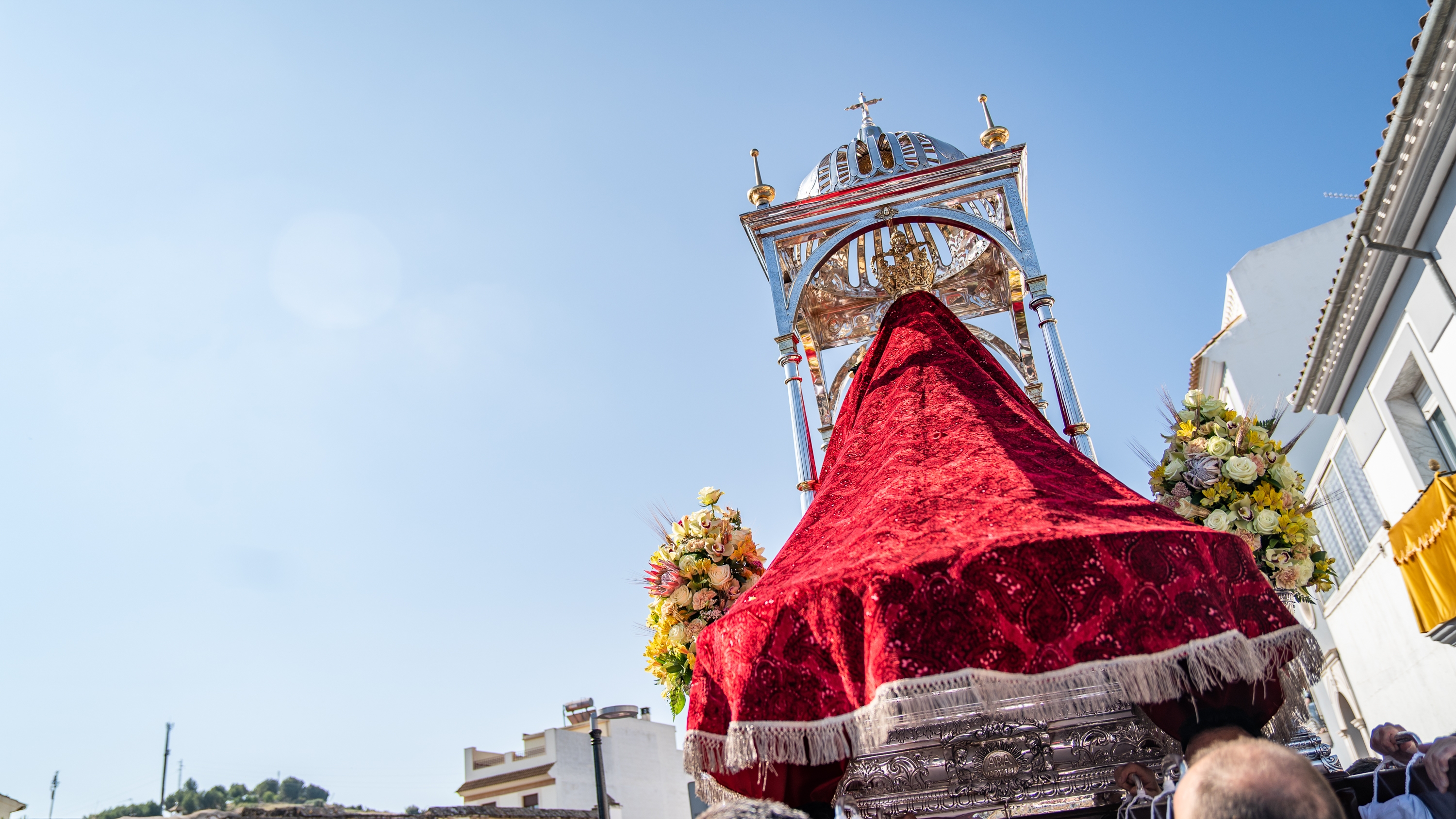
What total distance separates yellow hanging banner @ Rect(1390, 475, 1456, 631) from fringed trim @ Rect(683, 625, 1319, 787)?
23.1 ft

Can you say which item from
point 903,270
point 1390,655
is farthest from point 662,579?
point 1390,655

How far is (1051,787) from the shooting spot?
3.68 meters

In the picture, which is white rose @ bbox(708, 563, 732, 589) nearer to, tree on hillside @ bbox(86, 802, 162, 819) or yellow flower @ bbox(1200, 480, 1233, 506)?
yellow flower @ bbox(1200, 480, 1233, 506)

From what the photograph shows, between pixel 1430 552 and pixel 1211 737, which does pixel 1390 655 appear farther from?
pixel 1211 737

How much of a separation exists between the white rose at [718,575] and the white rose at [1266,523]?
2622 millimetres

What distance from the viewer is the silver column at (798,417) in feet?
17.4

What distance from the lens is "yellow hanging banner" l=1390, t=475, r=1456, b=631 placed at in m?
8.09

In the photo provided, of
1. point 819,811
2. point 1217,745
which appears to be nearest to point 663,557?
point 819,811

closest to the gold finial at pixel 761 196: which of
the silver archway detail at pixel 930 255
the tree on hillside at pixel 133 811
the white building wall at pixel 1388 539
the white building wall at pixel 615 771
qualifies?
the silver archway detail at pixel 930 255

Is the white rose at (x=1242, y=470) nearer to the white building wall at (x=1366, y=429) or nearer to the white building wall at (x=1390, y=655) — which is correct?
the white building wall at (x=1366, y=429)

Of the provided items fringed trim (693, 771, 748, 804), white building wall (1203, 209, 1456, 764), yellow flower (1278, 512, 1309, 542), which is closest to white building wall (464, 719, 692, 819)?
white building wall (1203, 209, 1456, 764)

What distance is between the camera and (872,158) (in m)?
6.19

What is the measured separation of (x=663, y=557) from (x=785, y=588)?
2.19m

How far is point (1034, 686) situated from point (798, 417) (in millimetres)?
3090
